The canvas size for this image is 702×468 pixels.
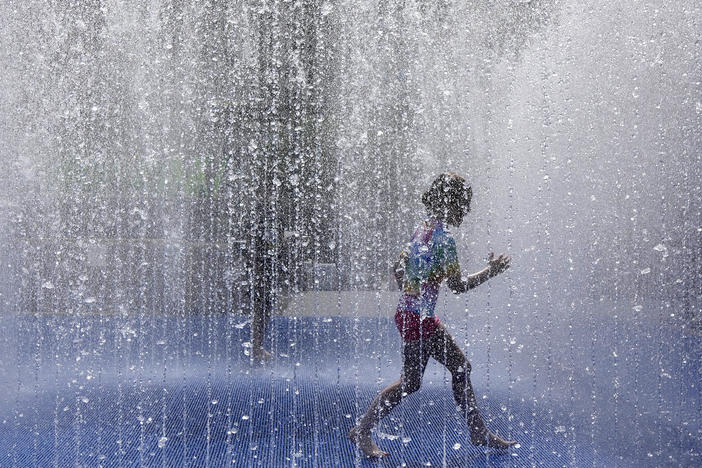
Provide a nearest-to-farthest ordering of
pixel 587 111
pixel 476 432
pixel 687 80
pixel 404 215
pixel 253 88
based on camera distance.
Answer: pixel 476 432 < pixel 687 80 < pixel 587 111 < pixel 253 88 < pixel 404 215

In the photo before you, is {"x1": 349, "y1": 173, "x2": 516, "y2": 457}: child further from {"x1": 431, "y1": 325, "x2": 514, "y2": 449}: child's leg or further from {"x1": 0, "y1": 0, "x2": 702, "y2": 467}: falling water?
{"x1": 0, "y1": 0, "x2": 702, "y2": 467}: falling water

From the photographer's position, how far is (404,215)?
787 cm

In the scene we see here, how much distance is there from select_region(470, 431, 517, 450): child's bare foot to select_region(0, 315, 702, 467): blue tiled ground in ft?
0.17

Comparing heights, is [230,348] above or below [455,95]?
below

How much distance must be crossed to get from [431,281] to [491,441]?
0.79m

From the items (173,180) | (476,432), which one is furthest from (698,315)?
(173,180)

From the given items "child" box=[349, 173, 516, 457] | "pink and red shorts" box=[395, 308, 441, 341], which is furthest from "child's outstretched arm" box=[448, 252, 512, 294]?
"pink and red shorts" box=[395, 308, 441, 341]

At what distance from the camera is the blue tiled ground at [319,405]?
8.84 feet

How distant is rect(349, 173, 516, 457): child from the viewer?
2.36m

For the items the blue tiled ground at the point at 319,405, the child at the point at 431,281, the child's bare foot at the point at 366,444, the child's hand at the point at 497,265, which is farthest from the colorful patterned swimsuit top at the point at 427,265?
the blue tiled ground at the point at 319,405

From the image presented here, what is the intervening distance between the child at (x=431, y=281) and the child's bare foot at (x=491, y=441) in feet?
0.88

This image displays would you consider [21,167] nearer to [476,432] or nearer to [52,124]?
[52,124]

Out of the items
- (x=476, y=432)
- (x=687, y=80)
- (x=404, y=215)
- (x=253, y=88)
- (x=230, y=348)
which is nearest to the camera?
(x=476, y=432)

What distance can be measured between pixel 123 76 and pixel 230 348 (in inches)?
104
